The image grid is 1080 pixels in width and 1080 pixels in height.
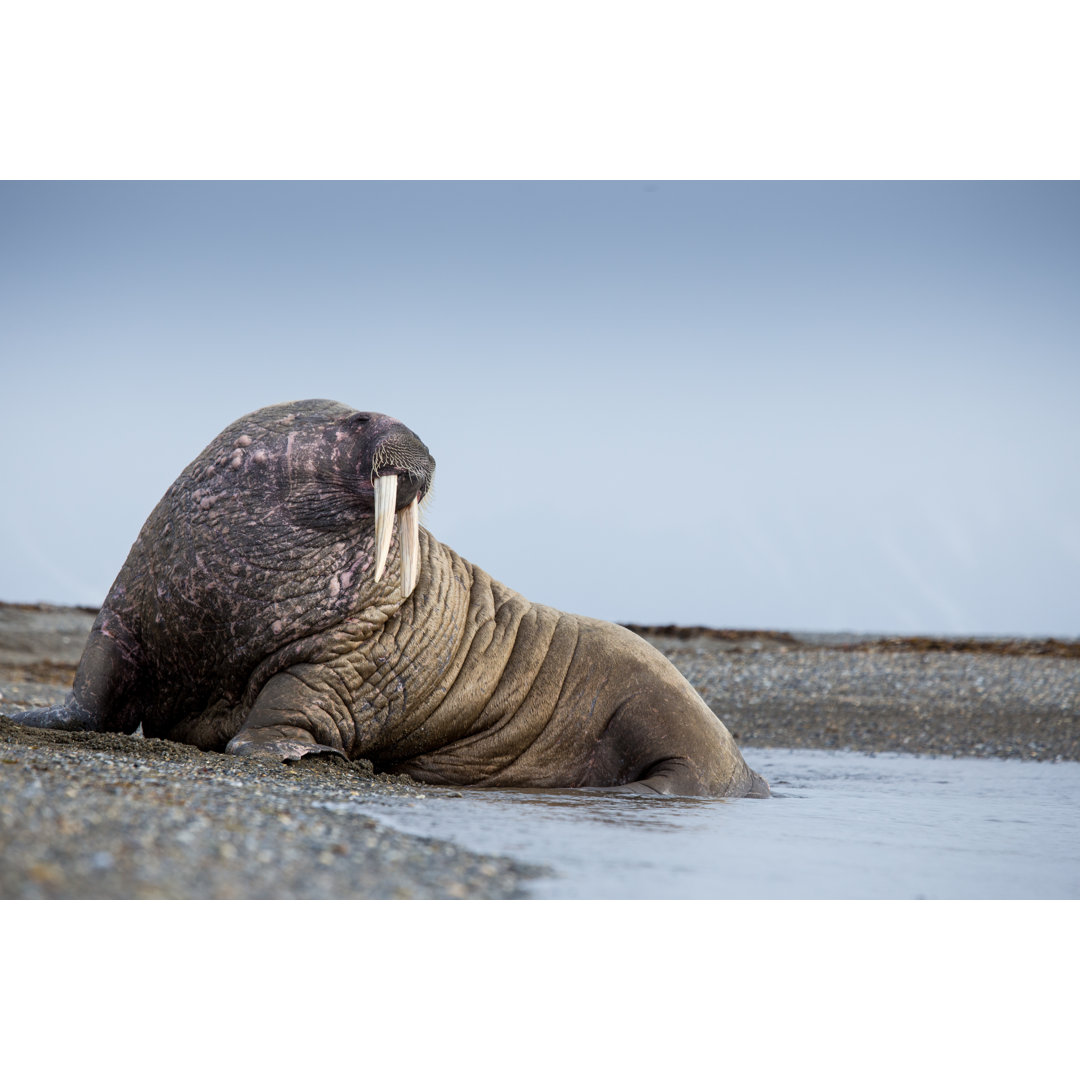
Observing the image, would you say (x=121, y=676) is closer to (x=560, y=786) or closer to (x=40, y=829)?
(x=560, y=786)

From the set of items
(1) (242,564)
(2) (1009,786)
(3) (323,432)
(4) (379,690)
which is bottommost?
(2) (1009,786)

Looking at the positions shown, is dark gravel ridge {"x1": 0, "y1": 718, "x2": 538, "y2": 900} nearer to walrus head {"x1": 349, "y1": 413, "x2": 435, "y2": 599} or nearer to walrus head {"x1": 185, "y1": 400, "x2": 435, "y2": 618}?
walrus head {"x1": 349, "y1": 413, "x2": 435, "y2": 599}

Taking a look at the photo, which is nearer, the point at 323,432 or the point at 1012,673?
the point at 323,432

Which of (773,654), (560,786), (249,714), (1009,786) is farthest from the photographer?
(773,654)

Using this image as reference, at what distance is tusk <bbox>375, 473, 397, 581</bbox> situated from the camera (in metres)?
5.75

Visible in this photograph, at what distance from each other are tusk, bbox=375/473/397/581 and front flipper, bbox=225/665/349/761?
775mm

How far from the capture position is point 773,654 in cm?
1959

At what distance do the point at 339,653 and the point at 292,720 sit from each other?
498 millimetres

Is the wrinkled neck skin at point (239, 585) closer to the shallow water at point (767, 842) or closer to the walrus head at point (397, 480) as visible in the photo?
the walrus head at point (397, 480)

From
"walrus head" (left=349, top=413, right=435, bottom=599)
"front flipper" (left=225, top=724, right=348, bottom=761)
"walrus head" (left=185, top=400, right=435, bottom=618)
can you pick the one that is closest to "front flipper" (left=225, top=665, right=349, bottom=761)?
"front flipper" (left=225, top=724, right=348, bottom=761)

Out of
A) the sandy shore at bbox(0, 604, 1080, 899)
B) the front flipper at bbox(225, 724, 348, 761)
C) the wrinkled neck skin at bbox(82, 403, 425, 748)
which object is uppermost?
the wrinkled neck skin at bbox(82, 403, 425, 748)

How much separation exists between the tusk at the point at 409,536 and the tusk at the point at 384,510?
0.32m

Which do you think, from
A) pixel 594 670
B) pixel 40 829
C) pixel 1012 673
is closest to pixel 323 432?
pixel 594 670

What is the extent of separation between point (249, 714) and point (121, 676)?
2.53ft
